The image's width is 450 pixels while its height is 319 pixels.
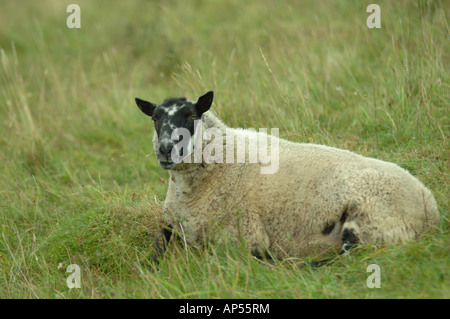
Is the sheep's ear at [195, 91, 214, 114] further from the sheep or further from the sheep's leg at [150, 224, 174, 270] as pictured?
the sheep's leg at [150, 224, 174, 270]

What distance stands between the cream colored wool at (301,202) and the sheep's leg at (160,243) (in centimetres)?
13

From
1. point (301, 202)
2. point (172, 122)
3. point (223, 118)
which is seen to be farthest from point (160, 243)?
point (223, 118)

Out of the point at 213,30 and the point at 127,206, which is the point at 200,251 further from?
the point at 213,30

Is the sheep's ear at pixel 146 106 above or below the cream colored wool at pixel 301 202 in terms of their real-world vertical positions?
above

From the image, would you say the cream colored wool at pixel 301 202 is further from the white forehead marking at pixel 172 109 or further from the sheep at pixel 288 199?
Answer: the white forehead marking at pixel 172 109

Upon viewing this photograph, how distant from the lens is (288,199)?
14.1ft

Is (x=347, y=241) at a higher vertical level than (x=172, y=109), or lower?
lower

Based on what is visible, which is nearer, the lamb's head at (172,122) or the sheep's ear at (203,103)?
the lamb's head at (172,122)

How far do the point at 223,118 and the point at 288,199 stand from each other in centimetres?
240

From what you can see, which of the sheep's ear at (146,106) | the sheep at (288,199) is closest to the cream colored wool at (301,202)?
the sheep at (288,199)

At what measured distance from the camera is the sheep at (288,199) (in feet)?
13.1

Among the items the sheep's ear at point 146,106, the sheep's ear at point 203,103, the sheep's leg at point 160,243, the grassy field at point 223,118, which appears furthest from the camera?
the sheep's ear at point 146,106

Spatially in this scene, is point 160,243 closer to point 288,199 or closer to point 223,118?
point 288,199

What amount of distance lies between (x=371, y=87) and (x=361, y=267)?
3.68m
